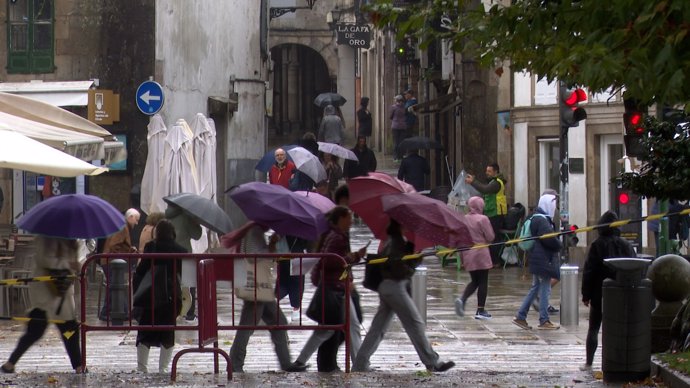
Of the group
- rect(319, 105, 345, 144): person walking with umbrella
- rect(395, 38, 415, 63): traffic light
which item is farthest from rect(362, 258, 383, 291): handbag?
rect(395, 38, 415, 63): traffic light

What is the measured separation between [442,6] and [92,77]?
15862 mm

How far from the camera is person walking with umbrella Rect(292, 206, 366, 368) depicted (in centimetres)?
1359

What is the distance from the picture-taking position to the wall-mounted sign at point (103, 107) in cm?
2684

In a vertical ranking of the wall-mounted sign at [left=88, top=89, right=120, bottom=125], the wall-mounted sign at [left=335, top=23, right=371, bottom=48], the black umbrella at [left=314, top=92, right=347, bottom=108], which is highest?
the wall-mounted sign at [left=335, top=23, right=371, bottom=48]

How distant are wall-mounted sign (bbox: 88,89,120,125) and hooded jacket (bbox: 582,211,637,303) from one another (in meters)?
13.3

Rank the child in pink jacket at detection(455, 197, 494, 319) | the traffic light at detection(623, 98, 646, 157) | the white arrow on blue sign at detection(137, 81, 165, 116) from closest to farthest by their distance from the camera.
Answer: the traffic light at detection(623, 98, 646, 157), the child in pink jacket at detection(455, 197, 494, 319), the white arrow on blue sign at detection(137, 81, 165, 116)

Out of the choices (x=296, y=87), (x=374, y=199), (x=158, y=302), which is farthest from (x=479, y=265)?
(x=296, y=87)

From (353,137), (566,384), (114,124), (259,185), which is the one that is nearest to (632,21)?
(566,384)

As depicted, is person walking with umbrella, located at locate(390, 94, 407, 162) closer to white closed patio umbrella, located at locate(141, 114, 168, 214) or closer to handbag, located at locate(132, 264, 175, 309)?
white closed patio umbrella, located at locate(141, 114, 168, 214)

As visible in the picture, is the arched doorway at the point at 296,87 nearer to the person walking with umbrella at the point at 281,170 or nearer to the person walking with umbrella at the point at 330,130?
the person walking with umbrella at the point at 330,130

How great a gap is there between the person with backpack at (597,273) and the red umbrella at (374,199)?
6.38 feet

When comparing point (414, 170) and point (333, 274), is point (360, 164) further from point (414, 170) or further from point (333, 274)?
point (333, 274)

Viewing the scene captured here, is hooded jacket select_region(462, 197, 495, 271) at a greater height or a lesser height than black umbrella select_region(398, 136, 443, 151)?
lesser

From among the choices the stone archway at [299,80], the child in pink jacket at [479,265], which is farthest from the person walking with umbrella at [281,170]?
the stone archway at [299,80]
